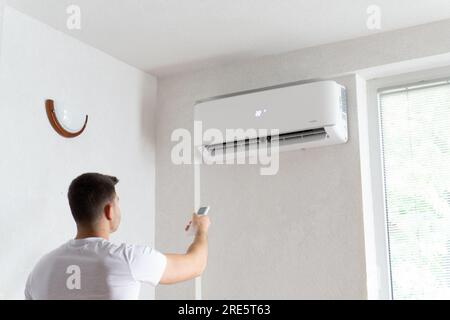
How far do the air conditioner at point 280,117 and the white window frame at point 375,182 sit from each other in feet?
0.50

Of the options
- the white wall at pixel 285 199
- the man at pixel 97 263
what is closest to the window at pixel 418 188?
the white wall at pixel 285 199

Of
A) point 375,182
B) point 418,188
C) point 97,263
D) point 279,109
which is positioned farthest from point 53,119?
point 418,188

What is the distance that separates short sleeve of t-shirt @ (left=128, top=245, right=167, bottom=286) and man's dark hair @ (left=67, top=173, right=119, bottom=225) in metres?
0.17

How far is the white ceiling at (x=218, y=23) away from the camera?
2.88 meters

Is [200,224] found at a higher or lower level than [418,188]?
lower

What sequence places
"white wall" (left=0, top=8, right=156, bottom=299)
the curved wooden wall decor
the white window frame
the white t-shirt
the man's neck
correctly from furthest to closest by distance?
the white window frame < the curved wooden wall decor < "white wall" (left=0, top=8, right=156, bottom=299) < the man's neck < the white t-shirt

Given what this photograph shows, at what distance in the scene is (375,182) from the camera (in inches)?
126

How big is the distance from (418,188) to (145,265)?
1525 mm

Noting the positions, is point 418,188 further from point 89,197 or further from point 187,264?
point 89,197

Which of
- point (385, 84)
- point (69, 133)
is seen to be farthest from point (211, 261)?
point (385, 84)

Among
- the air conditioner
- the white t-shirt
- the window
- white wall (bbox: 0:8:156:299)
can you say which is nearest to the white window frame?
the window

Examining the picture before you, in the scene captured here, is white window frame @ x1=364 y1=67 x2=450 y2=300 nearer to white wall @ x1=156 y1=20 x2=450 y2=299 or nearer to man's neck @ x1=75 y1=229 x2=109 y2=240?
white wall @ x1=156 y1=20 x2=450 y2=299

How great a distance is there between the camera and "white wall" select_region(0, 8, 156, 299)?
110 inches

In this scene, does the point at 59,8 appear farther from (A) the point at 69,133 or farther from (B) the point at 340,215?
(B) the point at 340,215
